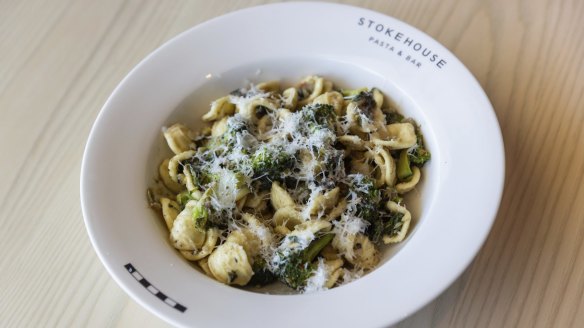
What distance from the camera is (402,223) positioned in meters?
1.40

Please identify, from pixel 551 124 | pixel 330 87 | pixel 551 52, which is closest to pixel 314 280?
pixel 330 87

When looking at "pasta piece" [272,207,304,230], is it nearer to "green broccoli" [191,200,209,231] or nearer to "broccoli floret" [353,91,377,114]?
"green broccoli" [191,200,209,231]

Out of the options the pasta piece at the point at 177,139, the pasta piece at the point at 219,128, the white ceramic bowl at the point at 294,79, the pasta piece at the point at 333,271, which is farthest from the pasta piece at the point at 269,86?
the pasta piece at the point at 333,271

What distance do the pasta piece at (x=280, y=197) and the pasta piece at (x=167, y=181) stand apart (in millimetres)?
287

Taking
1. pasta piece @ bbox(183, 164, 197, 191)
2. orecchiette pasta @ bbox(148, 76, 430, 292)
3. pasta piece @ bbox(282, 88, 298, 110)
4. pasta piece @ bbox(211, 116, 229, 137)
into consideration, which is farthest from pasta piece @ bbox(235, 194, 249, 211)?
pasta piece @ bbox(282, 88, 298, 110)

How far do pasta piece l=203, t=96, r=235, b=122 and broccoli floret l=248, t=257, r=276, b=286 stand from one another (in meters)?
0.52

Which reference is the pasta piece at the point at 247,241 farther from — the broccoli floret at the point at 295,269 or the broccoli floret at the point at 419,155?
the broccoli floret at the point at 419,155

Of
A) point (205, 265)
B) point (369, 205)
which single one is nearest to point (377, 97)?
point (369, 205)

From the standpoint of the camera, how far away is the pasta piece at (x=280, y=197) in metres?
1.43

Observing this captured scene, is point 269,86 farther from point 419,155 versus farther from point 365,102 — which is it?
point 419,155

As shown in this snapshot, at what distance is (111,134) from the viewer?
1.47 metres

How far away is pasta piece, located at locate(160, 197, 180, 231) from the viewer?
1.44m

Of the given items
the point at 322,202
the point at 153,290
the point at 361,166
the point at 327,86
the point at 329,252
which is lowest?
the point at 153,290

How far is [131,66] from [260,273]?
3.26ft
